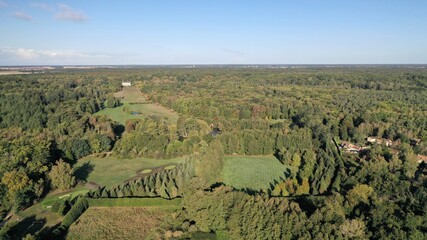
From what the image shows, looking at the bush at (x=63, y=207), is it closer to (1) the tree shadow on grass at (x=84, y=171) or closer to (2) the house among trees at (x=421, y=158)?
(1) the tree shadow on grass at (x=84, y=171)

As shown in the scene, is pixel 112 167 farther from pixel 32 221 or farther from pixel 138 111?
pixel 138 111

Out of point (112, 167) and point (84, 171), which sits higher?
point (112, 167)

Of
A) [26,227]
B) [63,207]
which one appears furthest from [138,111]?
[26,227]

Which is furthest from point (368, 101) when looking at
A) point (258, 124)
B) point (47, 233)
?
point (47, 233)

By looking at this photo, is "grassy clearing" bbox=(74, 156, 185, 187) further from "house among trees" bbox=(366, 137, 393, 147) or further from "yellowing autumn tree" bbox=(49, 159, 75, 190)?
"house among trees" bbox=(366, 137, 393, 147)

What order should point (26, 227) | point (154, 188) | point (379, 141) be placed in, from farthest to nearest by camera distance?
point (379, 141)
point (154, 188)
point (26, 227)

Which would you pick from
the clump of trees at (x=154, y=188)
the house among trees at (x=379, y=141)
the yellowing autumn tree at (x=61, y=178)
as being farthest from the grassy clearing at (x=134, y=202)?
the house among trees at (x=379, y=141)
